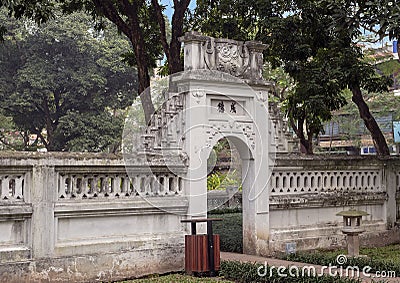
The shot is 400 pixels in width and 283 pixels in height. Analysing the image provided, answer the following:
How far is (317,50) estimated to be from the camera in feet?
44.5

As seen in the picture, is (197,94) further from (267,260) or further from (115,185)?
(267,260)

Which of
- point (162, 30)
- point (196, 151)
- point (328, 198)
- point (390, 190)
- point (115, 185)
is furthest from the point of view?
point (162, 30)

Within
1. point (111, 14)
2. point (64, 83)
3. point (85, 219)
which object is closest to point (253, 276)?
point (85, 219)

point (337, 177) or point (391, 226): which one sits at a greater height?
point (337, 177)

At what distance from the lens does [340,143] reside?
42938 mm

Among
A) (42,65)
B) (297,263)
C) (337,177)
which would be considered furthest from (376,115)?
(297,263)

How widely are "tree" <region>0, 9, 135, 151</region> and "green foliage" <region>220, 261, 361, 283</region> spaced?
971 inches

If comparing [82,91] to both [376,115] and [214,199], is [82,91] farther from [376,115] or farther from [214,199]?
[214,199]

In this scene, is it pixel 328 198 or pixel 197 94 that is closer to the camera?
pixel 197 94

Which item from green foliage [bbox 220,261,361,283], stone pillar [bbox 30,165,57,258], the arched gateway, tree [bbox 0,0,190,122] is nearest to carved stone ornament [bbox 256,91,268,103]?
the arched gateway

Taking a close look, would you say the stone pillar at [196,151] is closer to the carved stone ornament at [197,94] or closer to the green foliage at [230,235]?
the carved stone ornament at [197,94]

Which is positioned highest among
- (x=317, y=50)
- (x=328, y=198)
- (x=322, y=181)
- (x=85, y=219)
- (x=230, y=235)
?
(x=317, y=50)

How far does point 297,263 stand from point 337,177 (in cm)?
282

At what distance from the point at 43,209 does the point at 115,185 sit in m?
1.30
